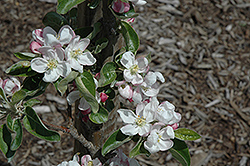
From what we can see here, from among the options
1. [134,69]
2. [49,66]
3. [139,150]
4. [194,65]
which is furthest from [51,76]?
[194,65]

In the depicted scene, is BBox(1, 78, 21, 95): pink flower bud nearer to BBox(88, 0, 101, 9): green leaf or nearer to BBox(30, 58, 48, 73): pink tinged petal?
BBox(30, 58, 48, 73): pink tinged petal

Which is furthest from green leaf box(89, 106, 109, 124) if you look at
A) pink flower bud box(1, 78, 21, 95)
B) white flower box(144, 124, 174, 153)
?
pink flower bud box(1, 78, 21, 95)

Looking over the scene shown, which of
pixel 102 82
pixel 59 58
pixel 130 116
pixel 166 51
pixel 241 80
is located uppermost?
pixel 59 58

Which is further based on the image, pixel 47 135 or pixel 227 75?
pixel 227 75

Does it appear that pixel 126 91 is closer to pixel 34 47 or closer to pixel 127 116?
pixel 127 116

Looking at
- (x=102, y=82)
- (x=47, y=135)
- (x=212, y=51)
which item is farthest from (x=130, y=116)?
(x=212, y=51)

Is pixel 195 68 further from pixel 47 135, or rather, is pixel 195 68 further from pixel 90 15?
pixel 47 135
